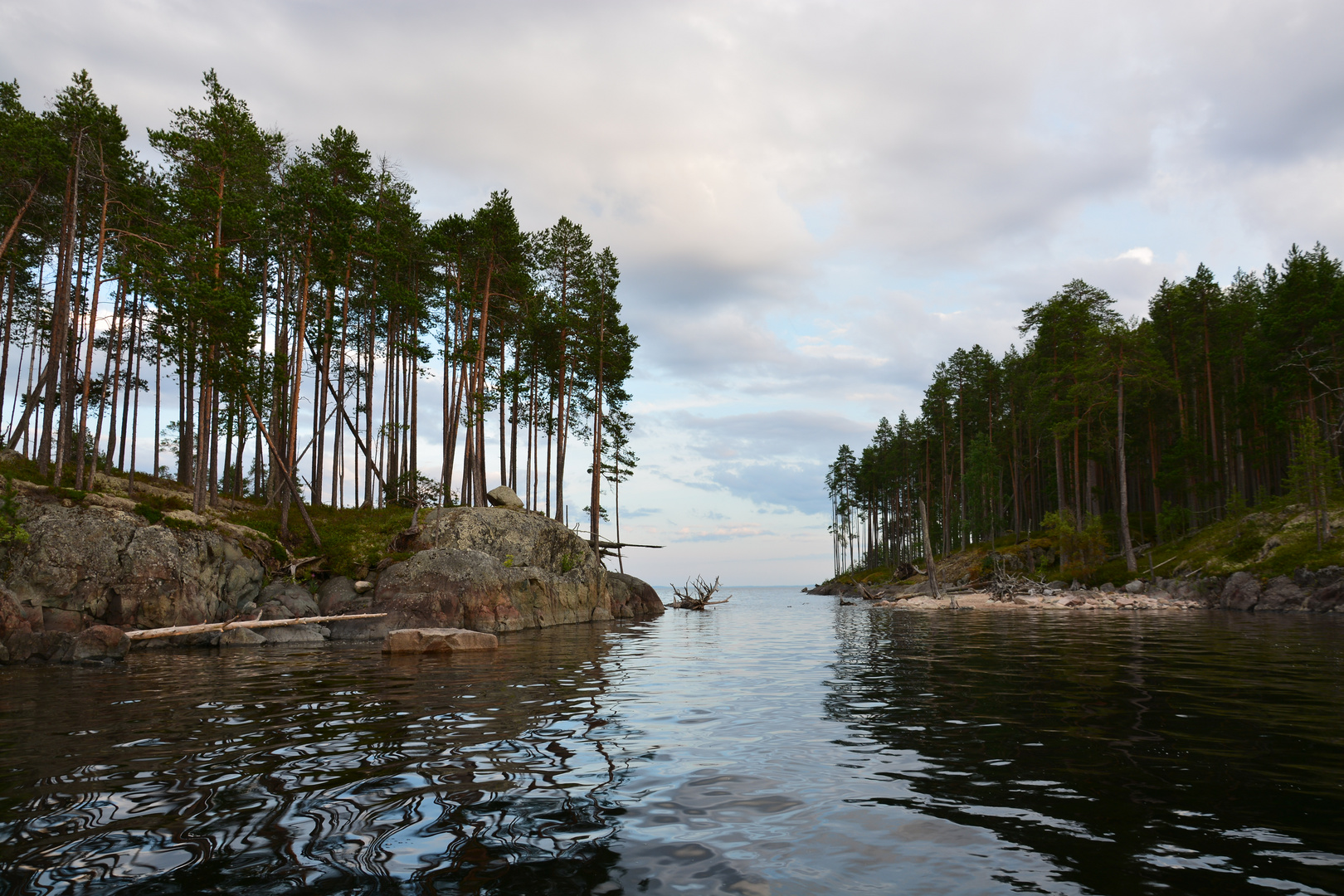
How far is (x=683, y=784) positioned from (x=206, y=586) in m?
23.1

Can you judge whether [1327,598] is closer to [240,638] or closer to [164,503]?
[240,638]

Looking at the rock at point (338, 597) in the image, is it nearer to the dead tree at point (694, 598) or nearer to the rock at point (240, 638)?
the rock at point (240, 638)

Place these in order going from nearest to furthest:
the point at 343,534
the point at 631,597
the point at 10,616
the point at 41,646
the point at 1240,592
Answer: the point at 41,646 → the point at 10,616 → the point at 343,534 → the point at 1240,592 → the point at 631,597

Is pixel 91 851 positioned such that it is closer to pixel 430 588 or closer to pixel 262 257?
pixel 430 588

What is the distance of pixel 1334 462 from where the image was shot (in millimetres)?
37438

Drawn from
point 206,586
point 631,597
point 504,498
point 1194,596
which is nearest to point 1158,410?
point 1194,596

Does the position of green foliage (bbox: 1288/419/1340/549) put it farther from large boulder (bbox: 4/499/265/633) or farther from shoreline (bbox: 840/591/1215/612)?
large boulder (bbox: 4/499/265/633)

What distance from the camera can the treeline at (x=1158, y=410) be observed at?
137ft

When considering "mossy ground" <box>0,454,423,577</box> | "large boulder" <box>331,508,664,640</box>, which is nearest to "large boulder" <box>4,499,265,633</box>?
"mossy ground" <box>0,454,423,577</box>

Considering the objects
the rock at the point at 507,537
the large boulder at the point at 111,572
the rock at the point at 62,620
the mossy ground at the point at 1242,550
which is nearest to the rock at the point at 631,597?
the rock at the point at 507,537

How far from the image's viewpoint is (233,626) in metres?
20.4

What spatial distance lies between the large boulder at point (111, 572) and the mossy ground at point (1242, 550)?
46284mm

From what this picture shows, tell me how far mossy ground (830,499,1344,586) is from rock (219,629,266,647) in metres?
44.2

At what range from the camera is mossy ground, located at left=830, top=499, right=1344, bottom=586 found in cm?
3453
